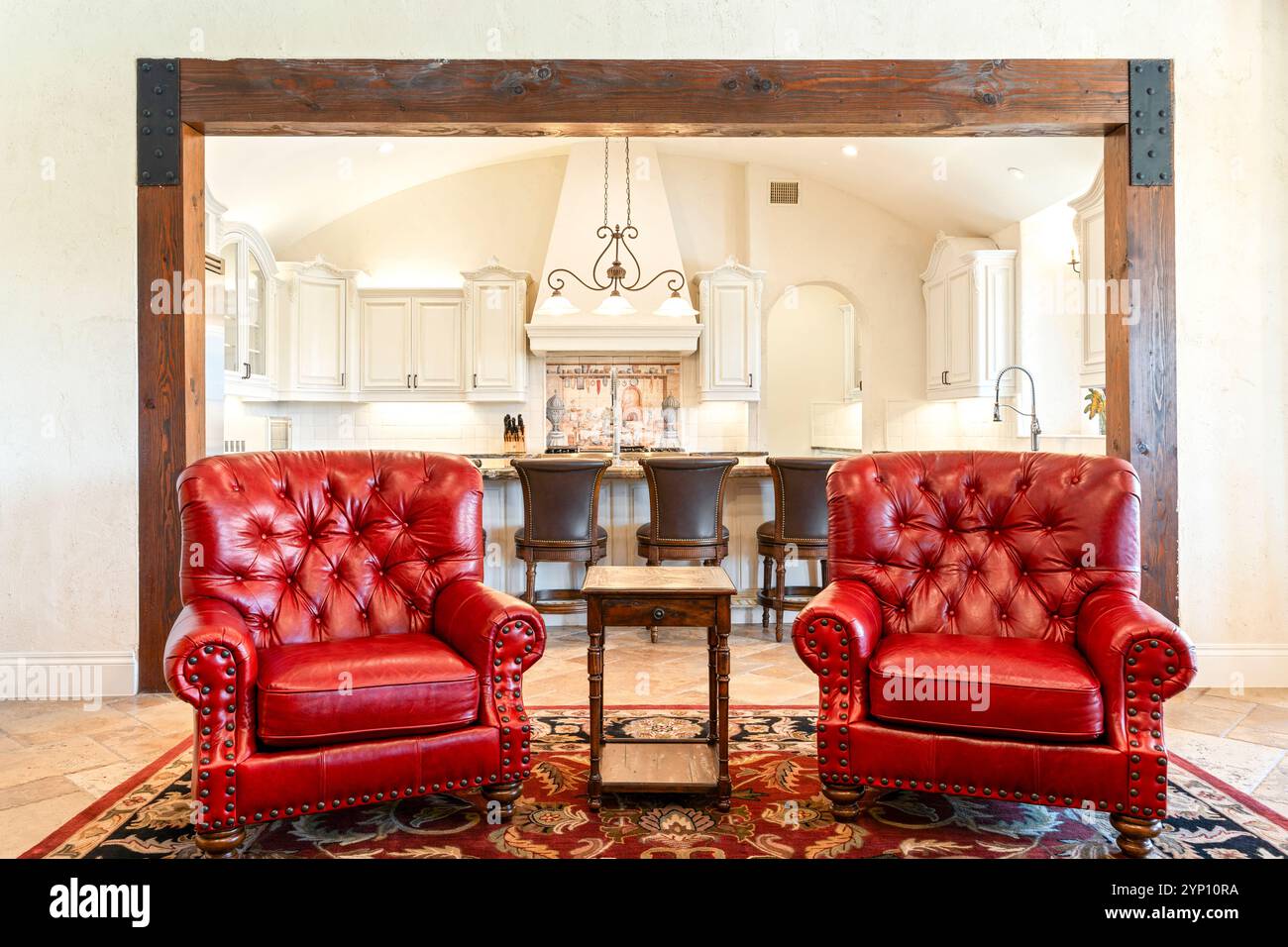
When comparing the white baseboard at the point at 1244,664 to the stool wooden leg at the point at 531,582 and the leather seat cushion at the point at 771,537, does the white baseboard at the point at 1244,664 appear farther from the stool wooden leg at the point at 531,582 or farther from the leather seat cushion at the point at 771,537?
the stool wooden leg at the point at 531,582

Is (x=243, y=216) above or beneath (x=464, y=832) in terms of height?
above

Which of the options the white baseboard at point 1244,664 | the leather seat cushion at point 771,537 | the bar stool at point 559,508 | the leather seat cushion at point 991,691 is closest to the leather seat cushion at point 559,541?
the bar stool at point 559,508

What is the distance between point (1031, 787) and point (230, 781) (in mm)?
1993

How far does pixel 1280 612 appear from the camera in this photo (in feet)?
12.6

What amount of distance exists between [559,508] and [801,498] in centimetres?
123

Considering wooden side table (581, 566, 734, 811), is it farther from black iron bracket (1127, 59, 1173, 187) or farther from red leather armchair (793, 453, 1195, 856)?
black iron bracket (1127, 59, 1173, 187)

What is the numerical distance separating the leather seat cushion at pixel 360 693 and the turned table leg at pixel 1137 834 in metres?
1.70

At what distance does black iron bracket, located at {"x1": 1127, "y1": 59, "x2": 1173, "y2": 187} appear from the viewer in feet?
12.3

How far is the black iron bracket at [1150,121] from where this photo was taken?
3752mm

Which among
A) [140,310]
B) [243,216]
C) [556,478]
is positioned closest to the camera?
[140,310]

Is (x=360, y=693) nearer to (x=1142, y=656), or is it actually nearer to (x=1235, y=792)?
(x=1142, y=656)
